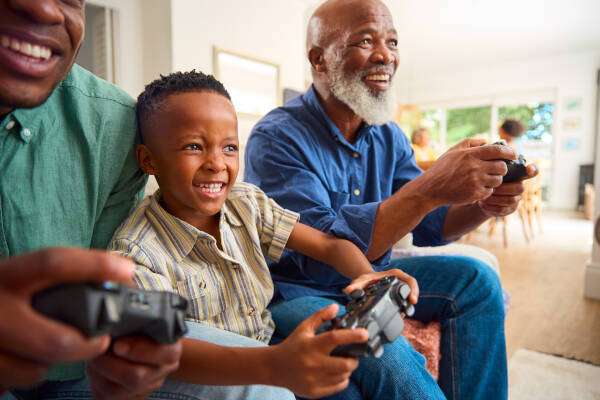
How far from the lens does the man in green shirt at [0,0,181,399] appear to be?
29cm

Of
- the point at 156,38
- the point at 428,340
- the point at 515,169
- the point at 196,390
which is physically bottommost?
the point at 428,340

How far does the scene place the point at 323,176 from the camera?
112 cm

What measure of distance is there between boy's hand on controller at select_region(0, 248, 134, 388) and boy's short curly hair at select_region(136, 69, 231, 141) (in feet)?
1.68

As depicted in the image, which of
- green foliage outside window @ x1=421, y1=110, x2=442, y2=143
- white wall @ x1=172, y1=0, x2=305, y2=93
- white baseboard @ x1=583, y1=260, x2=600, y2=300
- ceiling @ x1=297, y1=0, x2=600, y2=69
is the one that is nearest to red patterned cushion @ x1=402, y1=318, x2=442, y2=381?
white baseboard @ x1=583, y1=260, x2=600, y2=300

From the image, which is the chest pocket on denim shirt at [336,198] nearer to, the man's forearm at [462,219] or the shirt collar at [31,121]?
the man's forearm at [462,219]

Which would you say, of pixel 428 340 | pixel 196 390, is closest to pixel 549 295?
pixel 428 340

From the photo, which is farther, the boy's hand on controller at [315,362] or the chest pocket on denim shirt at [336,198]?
the chest pocket on denim shirt at [336,198]

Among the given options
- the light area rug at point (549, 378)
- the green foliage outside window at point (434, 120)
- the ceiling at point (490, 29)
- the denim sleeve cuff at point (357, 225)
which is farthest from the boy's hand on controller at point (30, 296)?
the green foliage outside window at point (434, 120)

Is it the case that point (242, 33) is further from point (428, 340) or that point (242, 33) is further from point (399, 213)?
point (428, 340)

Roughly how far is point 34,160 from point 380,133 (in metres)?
0.97

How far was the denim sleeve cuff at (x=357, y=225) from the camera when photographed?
903 mm

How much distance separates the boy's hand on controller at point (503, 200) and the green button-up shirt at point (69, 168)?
2.94 ft

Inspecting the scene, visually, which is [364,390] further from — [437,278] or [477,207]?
[477,207]

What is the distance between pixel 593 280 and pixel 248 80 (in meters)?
3.16
